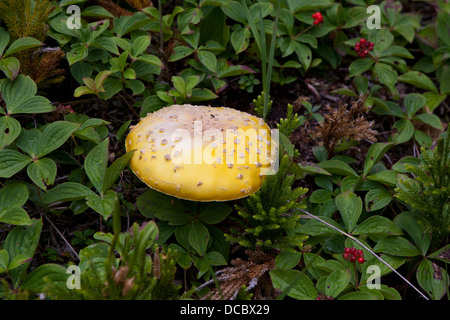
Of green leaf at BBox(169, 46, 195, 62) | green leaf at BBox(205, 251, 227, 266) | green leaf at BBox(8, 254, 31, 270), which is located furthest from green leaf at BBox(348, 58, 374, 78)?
green leaf at BBox(8, 254, 31, 270)

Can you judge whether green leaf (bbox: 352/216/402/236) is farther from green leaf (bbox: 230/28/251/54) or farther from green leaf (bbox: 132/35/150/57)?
green leaf (bbox: 132/35/150/57)

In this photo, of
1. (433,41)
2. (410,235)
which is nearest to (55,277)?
(410,235)

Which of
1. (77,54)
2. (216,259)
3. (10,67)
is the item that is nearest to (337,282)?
(216,259)

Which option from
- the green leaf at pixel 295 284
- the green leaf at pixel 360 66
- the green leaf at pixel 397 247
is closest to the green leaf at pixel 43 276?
the green leaf at pixel 295 284

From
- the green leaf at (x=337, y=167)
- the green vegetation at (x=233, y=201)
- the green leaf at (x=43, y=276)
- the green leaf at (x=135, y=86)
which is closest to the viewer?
the green leaf at (x=43, y=276)

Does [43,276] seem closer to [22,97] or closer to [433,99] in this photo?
[22,97]

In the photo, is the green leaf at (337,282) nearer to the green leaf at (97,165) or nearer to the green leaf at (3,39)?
the green leaf at (97,165)
